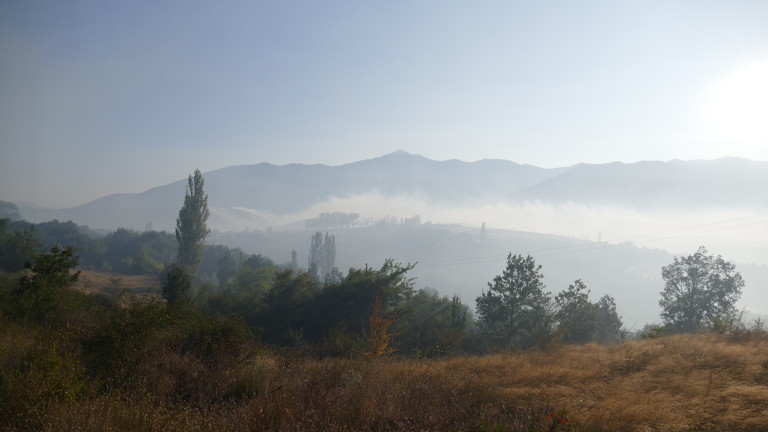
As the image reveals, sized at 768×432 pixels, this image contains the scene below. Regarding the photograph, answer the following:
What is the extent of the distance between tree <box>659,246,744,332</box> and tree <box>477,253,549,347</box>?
18049mm

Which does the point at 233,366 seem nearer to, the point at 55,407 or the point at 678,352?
the point at 55,407

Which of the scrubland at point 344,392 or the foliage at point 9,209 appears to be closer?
the scrubland at point 344,392

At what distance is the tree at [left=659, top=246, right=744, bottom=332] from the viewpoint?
147 ft

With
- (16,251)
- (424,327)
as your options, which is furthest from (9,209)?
(424,327)

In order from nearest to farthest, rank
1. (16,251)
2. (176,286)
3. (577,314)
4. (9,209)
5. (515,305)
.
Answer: (176,286) < (515,305) < (577,314) < (16,251) < (9,209)

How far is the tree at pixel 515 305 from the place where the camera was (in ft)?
131

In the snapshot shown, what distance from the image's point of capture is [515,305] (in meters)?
40.1

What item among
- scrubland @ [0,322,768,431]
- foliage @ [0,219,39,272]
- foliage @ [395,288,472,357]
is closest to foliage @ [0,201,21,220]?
foliage @ [0,219,39,272]

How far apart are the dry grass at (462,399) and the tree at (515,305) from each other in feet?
96.9

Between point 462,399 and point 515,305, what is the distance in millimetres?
35278

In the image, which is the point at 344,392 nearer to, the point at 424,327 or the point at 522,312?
the point at 424,327

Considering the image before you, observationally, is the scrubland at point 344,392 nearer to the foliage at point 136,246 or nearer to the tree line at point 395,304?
the tree line at point 395,304

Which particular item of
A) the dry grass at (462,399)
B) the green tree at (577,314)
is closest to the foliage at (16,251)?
the dry grass at (462,399)

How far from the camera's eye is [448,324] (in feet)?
117
